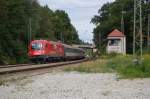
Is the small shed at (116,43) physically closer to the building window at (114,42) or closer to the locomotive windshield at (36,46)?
the building window at (114,42)

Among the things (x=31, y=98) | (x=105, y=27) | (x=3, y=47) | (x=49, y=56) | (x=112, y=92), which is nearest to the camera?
(x=31, y=98)

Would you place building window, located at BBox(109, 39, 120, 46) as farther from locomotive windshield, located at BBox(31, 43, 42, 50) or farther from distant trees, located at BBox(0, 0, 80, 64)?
locomotive windshield, located at BBox(31, 43, 42, 50)

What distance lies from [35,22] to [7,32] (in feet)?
55.0

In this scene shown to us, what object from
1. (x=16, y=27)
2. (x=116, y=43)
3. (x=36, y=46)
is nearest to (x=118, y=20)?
(x=116, y=43)

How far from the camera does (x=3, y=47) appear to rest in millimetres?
76750

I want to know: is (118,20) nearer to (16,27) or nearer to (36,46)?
(16,27)

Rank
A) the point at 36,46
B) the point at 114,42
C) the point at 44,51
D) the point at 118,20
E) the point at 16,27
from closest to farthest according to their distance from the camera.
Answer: the point at 44,51 → the point at 36,46 → the point at 16,27 → the point at 114,42 → the point at 118,20

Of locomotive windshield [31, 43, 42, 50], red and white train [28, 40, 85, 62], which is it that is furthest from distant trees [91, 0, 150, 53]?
locomotive windshield [31, 43, 42, 50]

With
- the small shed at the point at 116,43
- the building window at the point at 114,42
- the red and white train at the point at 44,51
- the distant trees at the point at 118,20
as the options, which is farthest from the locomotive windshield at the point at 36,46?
the distant trees at the point at 118,20

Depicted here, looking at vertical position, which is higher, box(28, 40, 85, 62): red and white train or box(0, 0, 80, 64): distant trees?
box(0, 0, 80, 64): distant trees

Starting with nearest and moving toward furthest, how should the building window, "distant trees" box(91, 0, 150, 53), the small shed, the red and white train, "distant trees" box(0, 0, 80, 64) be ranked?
the red and white train < "distant trees" box(0, 0, 80, 64) < the small shed < the building window < "distant trees" box(91, 0, 150, 53)

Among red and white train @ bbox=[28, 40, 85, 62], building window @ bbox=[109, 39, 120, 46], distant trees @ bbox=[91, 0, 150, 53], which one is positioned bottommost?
red and white train @ bbox=[28, 40, 85, 62]

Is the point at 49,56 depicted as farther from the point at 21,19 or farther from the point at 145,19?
the point at 145,19

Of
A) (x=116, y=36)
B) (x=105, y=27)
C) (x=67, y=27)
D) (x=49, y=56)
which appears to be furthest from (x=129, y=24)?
(x=67, y=27)
